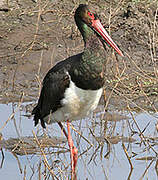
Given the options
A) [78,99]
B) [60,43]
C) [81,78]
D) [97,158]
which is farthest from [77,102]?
[60,43]

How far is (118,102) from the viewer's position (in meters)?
7.04

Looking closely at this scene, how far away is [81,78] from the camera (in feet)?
16.6

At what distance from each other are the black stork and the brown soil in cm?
164

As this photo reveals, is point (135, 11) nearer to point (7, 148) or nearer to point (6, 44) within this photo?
point (6, 44)

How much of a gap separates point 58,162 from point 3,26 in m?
3.71

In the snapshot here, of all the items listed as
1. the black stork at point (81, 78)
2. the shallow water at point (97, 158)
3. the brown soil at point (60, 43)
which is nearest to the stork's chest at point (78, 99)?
the black stork at point (81, 78)

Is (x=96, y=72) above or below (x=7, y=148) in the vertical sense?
above

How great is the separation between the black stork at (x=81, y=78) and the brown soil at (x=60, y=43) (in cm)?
164


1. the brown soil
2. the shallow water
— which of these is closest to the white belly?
the shallow water

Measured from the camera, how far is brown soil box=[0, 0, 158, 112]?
724 centimetres

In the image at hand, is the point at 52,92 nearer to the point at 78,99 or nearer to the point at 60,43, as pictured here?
the point at 78,99

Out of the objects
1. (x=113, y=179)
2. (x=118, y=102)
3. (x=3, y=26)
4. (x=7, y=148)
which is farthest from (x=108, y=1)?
(x=113, y=179)

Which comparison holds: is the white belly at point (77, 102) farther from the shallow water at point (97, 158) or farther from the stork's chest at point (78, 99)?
the shallow water at point (97, 158)

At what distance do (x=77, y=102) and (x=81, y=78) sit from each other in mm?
247
